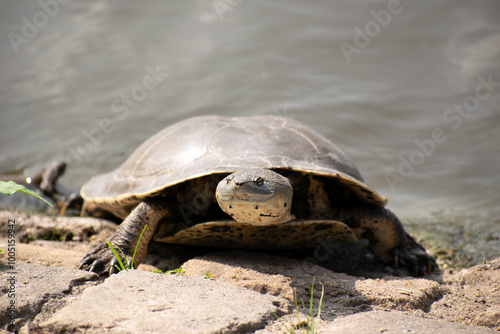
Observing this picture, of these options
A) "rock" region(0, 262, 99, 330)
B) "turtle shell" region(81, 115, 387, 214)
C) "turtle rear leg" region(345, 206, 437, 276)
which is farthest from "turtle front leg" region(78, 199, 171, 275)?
"turtle rear leg" region(345, 206, 437, 276)

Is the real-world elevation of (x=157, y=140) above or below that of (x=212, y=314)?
above

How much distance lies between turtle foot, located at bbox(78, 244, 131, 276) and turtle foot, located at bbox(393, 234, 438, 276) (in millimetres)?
2090

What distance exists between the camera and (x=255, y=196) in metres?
2.75

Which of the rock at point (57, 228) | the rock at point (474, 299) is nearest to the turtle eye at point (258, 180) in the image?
the rock at point (474, 299)

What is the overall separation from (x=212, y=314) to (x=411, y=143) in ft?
18.0

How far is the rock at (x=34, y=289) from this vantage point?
206 cm

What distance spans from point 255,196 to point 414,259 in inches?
65.0

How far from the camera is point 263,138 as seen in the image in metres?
3.58

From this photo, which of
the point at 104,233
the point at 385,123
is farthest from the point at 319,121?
the point at 104,233

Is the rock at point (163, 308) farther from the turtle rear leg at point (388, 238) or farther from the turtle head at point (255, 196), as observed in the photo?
the turtle rear leg at point (388, 238)

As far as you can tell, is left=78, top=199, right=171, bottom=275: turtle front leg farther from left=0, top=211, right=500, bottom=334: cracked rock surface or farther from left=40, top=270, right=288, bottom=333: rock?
left=40, top=270, right=288, bottom=333: rock

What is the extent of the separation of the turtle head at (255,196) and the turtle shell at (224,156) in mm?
368

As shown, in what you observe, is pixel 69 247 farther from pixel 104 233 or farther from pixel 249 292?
pixel 249 292

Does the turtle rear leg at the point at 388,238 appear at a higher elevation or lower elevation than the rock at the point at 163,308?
higher
